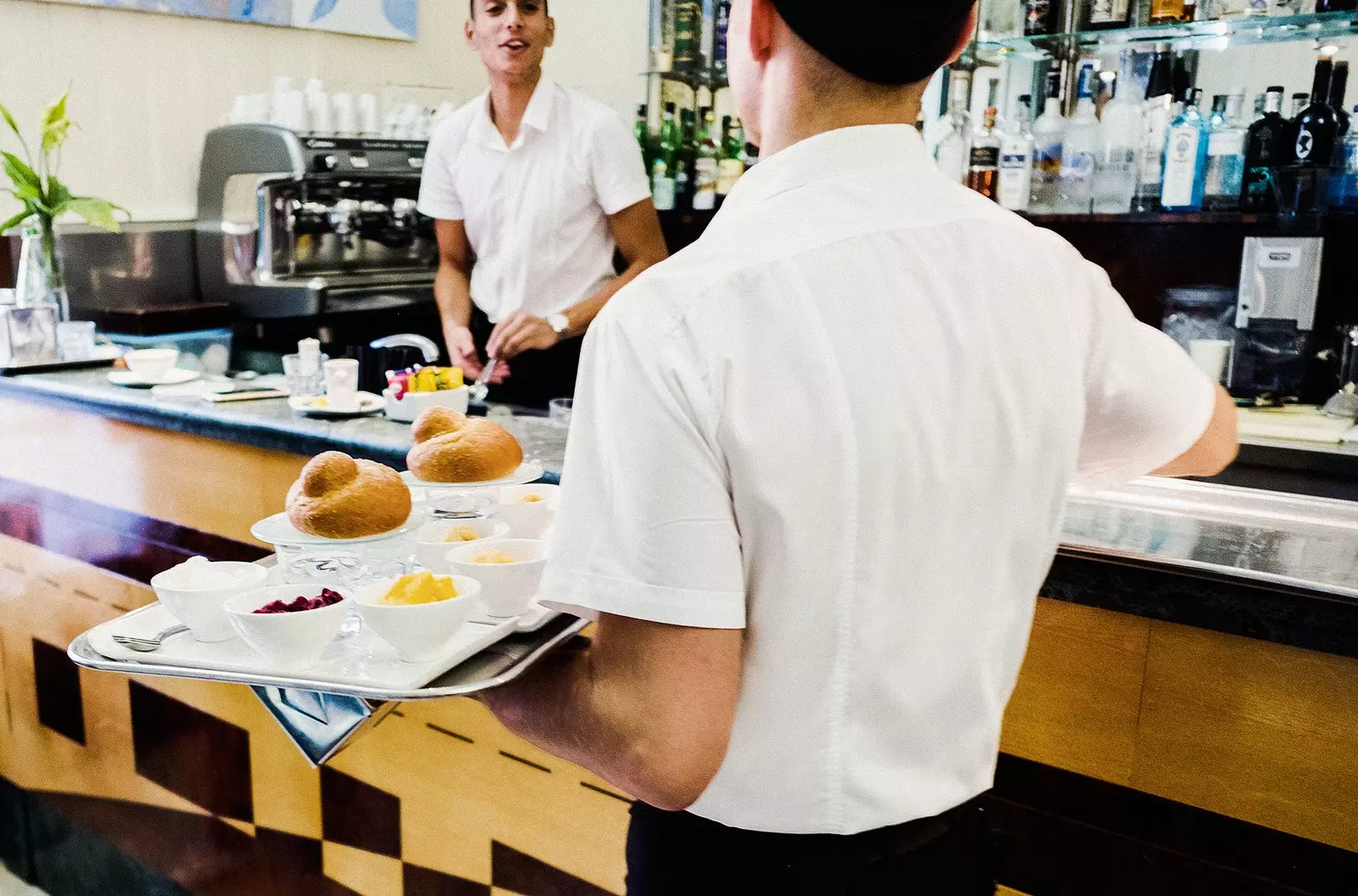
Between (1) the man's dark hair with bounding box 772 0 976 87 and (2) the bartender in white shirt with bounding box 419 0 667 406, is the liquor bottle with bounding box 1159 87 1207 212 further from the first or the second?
(1) the man's dark hair with bounding box 772 0 976 87

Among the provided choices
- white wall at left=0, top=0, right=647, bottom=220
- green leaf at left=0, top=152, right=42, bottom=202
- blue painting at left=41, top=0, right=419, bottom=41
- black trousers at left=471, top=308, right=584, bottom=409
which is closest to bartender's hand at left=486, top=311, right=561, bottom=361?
black trousers at left=471, top=308, right=584, bottom=409

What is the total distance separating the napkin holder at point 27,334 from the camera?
277 centimetres

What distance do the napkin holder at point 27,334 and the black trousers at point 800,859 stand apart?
8.12ft

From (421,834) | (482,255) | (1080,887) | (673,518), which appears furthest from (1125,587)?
(482,255)

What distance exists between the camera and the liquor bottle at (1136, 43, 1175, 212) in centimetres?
271

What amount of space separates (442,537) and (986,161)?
2.14 meters

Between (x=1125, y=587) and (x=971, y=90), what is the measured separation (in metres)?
2.12

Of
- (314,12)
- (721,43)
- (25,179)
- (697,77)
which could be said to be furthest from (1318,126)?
(314,12)

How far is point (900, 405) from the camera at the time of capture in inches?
30.9

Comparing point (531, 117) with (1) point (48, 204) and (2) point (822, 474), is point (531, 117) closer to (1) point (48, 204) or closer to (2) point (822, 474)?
(1) point (48, 204)

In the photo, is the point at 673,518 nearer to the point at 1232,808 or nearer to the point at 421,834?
the point at 1232,808

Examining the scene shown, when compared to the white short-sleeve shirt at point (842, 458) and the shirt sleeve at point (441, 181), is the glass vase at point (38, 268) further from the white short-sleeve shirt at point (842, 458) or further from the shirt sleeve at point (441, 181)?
the white short-sleeve shirt at point (842, 458)

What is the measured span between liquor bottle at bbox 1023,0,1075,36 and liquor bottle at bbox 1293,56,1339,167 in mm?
605

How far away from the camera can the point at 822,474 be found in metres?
0.78
